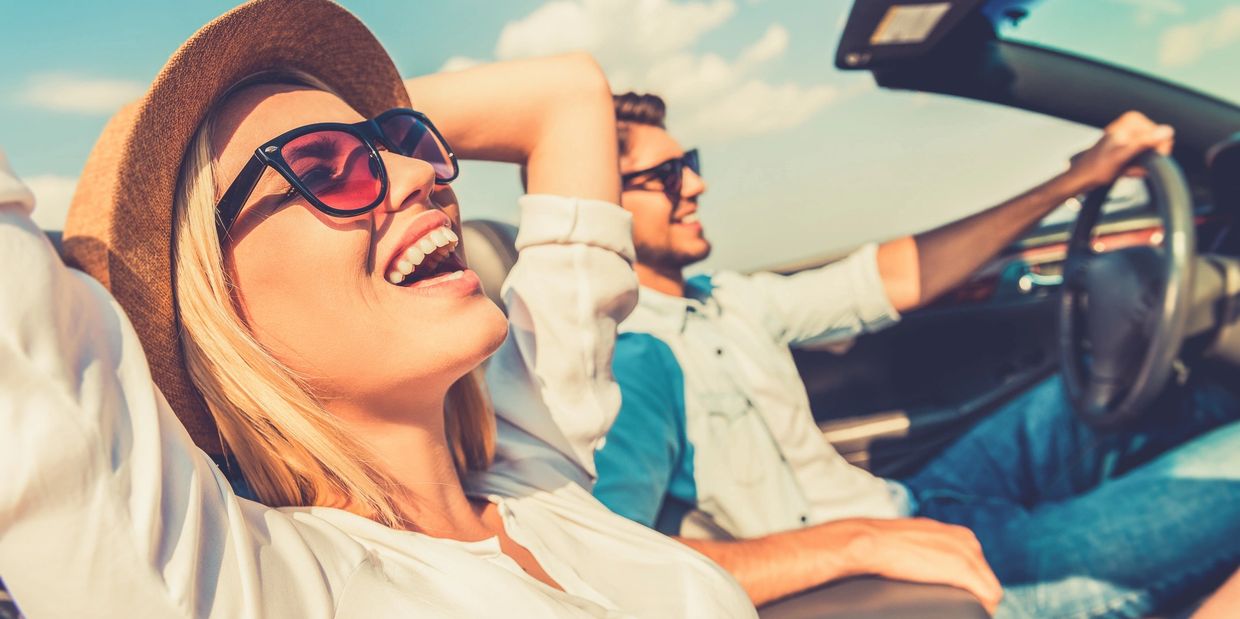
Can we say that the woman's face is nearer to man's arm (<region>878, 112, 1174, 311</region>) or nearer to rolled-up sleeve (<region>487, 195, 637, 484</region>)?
rolled-up sleeve (<region>487, 195, 637, 484</region>)

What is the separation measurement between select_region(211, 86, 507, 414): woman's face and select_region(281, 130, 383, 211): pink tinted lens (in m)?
0.02

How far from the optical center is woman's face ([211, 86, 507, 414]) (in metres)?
0.94

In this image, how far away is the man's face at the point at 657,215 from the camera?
7.72 ft

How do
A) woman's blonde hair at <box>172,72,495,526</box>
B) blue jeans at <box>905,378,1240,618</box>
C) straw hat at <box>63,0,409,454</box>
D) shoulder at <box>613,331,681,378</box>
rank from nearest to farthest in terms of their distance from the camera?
straw hat at <box>63,0,409,454</box>
woman's blonde hair at <box>172,72,495,526</box>
blue jeans at <box>905,378,1240,618</box>
shoulder at <box>613,331,681,378</box>

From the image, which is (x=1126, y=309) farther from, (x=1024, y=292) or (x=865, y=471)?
(x=1024, y=292)

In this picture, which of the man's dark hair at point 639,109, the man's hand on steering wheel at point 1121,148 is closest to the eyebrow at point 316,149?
the man's dark hair at point 639,109

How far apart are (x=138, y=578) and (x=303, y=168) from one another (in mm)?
540

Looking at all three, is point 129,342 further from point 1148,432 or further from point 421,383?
point 1148,432

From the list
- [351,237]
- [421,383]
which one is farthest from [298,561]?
[351,237]

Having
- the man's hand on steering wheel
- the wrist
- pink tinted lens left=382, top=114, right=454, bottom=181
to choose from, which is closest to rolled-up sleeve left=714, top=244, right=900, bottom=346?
the man's hand on steering wheel

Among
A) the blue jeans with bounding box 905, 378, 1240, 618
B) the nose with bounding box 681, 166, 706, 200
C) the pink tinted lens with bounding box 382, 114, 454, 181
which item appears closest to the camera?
the pink tinted lens with bounding box 382, 114, 454, 181

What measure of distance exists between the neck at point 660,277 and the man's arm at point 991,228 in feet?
2.18

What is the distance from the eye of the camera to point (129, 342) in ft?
2.14

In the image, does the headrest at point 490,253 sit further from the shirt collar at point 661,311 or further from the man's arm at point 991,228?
the man's arm at point 991,228
